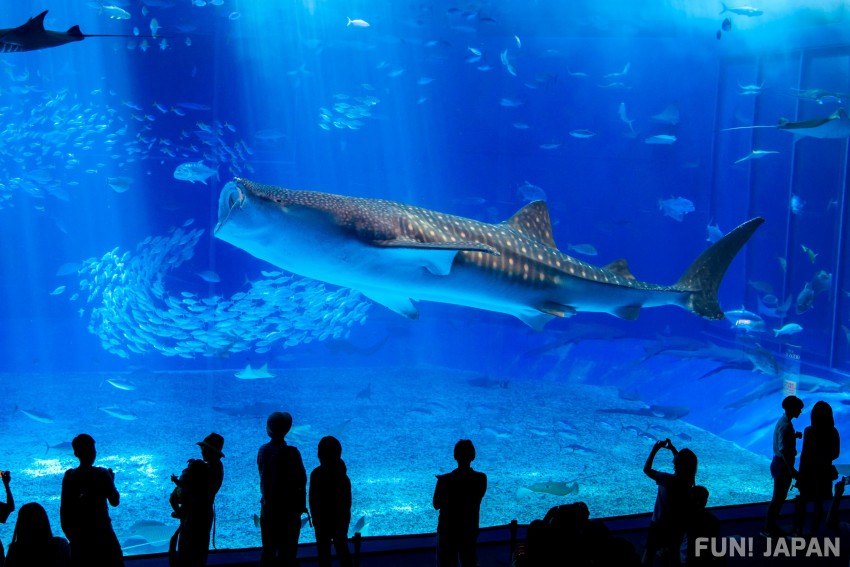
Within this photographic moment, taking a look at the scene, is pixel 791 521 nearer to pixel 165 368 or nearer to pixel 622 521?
pixel 622 521

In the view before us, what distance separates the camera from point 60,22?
21.2 meters

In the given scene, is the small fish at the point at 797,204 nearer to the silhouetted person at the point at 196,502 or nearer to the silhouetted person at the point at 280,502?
the silhouetted person at the point at 280,502

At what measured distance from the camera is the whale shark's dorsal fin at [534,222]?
4957mm

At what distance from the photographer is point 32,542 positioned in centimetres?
216

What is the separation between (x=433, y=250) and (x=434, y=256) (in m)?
0.12

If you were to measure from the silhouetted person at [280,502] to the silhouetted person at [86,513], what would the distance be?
630 mm

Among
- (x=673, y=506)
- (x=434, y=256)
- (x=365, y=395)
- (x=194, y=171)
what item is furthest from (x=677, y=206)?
(x=673, y=506)

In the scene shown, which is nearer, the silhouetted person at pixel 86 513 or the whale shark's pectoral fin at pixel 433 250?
the silhouetted person at pixel 86 513

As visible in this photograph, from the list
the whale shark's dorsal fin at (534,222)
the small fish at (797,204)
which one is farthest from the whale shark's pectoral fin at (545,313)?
the small fish at (797,204)

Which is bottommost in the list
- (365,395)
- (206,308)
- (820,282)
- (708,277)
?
(708,277)

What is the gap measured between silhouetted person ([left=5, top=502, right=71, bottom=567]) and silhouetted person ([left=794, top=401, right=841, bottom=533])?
13.1 feet

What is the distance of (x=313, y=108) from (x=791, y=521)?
20.1m

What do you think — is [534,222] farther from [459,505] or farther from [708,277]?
[459,505]

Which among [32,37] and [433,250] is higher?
[32,37]
